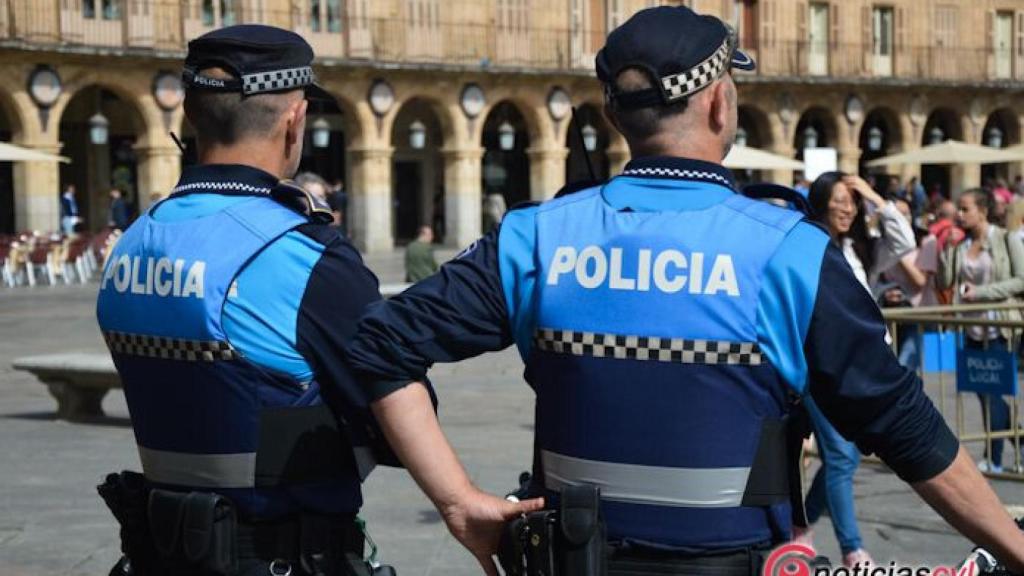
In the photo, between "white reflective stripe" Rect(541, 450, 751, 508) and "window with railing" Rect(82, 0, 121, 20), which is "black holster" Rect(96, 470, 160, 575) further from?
"window with railing" Rect(82, 0, 121, 20)

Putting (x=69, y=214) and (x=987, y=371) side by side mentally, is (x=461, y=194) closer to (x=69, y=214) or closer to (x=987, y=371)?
(x=69, y=214)

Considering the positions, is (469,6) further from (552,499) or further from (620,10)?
(552,499)

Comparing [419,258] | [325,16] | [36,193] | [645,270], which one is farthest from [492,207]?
[645,270]

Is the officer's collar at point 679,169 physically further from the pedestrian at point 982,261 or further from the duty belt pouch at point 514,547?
the pedestrian at point 982,261

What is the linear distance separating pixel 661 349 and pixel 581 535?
325 mm

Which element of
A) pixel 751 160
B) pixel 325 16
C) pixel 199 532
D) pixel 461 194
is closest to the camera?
pixel 199 532

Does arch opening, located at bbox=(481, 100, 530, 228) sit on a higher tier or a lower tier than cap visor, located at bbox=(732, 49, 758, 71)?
lower

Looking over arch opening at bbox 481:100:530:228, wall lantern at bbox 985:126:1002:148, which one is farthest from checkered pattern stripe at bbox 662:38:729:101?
wall lantern at bbox 985:126:1002:148

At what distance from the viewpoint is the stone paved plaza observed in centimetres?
689

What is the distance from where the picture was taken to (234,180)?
3.45 metres

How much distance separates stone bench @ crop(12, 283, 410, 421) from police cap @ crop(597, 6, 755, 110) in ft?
26.1

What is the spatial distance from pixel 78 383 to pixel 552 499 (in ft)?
28.2

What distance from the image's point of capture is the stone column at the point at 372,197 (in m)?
36.3

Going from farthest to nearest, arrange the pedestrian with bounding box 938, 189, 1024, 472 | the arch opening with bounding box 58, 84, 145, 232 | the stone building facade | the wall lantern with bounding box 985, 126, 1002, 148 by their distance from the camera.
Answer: the wall lantern with bounding box 985, 126, 1002, 148 < the arch opening with bounding box 58, 84, 145, 232 < the stone building facade < the pedestrian with bounding box 938, 189, 1024, 472
